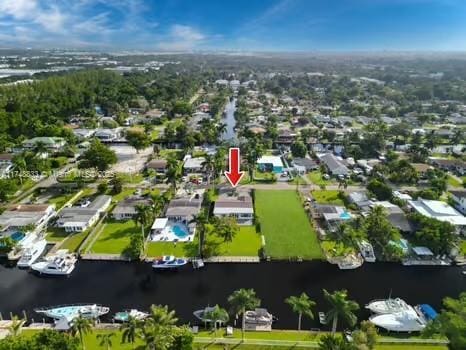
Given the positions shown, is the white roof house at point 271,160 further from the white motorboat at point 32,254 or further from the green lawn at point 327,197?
the white motorboat at point 32,254

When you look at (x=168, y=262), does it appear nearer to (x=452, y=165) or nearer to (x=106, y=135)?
(x=452, y=165)

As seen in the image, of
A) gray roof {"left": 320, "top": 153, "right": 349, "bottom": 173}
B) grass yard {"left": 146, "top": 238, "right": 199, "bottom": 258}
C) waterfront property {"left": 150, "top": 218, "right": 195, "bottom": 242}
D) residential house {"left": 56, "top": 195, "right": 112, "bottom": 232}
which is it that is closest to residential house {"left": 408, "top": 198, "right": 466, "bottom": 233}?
gray roof {"left": 320, "top": 153, "right": 349, "bottom": 173}

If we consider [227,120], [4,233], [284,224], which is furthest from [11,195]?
[227,120]

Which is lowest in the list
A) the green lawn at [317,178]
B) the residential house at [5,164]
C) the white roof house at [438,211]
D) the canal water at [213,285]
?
the canal water at [213,285]

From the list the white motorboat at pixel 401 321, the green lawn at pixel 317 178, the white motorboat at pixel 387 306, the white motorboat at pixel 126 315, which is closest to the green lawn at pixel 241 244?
the white motorboat at pixel 126 315

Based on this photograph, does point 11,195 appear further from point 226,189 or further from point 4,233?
point 226,189
